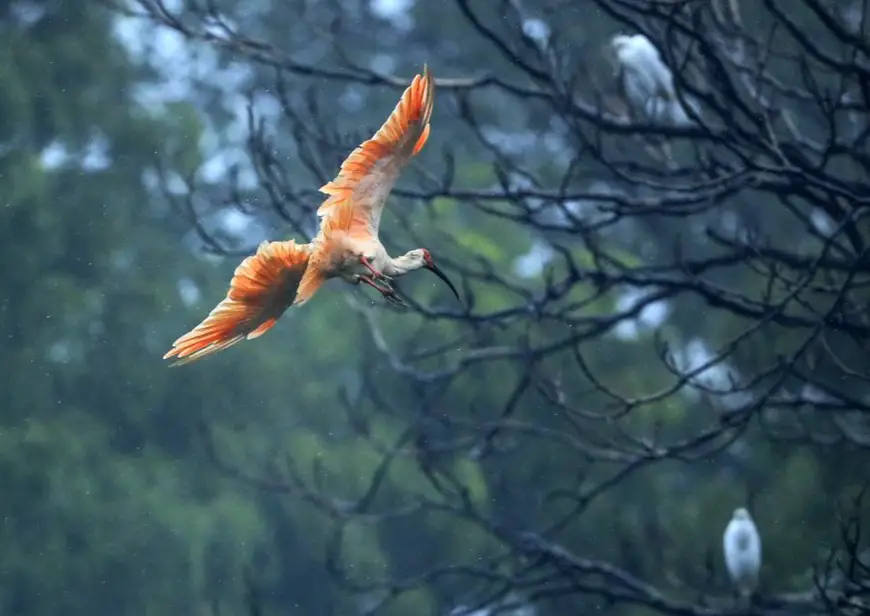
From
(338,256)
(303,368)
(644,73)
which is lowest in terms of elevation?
(303,368)

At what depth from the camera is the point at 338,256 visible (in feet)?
7.92

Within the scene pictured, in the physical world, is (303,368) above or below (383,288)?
below

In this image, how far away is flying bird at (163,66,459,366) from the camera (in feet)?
7.79

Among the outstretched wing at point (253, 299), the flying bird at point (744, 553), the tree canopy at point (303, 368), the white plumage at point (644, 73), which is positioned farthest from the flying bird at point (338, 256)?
the tree canopy at point (303, 368)

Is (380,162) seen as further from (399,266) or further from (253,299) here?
(253,299)

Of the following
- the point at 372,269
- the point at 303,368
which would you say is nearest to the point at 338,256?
the point at 372,269

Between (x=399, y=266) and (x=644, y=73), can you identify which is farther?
(x=644, y=73)

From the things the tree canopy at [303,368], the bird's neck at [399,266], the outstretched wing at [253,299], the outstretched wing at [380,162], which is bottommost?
the tree canopy at [303,368]

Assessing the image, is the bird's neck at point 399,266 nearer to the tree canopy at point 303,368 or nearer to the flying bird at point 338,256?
the flying bird at point 338,256

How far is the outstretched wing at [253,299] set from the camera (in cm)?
235

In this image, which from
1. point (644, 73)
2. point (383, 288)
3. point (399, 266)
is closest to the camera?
point (383, 288)

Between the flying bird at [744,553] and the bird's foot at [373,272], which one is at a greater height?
the bird's foot at [373,272]

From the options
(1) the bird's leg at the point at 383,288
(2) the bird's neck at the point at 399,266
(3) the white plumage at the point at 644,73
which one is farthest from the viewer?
(3) the white plumage at the point at 644,73

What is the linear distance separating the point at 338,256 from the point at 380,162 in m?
0.23
